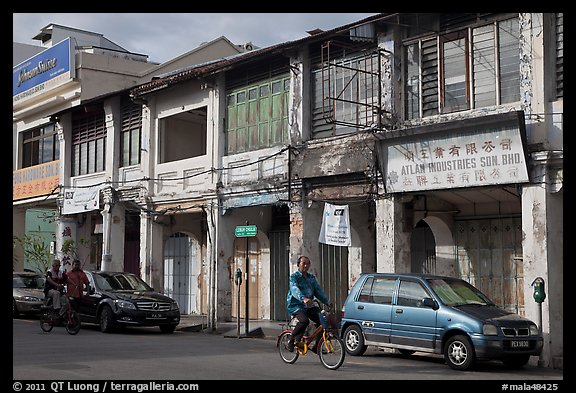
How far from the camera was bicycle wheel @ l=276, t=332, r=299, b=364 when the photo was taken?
1328 centimetres

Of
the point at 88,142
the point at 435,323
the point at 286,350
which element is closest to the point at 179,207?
the point at 88,142

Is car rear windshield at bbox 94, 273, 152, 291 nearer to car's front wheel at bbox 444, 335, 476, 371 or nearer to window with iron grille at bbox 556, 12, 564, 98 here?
car's front wheel at bbox 444, 335, 476, 371

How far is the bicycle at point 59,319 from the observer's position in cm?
1872

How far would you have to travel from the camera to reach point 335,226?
60.4ft

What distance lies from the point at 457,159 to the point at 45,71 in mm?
20979

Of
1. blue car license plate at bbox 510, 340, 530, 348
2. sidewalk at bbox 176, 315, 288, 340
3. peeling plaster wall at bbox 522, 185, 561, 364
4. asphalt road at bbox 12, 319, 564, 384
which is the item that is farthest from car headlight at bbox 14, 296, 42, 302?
blue car license plate at bbox 510, 340, 530, 348

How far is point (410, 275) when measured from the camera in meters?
14.5

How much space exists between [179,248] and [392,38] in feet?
43.9

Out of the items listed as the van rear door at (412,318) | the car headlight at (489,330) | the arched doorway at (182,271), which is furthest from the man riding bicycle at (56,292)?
the car headlight at (489,330)

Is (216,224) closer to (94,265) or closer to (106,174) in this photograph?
(106,174)

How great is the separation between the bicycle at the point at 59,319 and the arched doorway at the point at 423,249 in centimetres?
872

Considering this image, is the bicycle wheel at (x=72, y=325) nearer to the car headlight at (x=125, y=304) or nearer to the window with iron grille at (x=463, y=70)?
the car headlight at (x=125, y=304)

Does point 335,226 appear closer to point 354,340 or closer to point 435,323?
point 354,340

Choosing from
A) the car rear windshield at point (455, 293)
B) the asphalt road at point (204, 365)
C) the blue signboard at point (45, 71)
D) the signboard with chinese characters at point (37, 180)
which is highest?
the blue signboard at point (45, 71)
